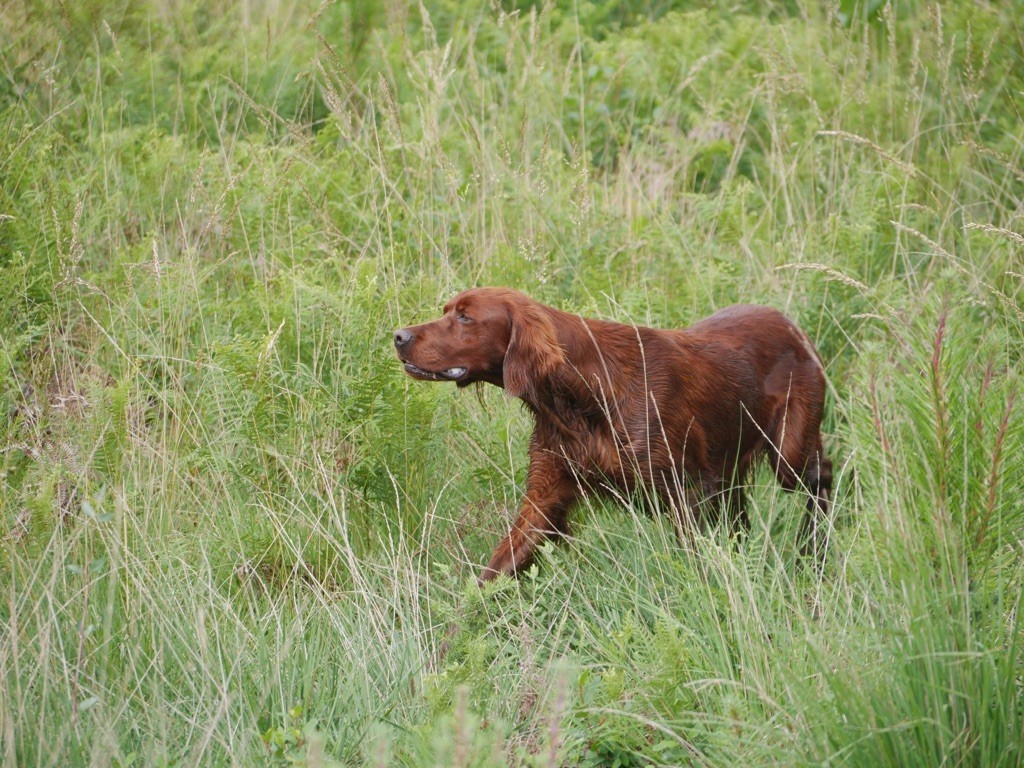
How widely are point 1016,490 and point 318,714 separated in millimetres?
1603

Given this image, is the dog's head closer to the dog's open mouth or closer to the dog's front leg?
the dog's open mouth

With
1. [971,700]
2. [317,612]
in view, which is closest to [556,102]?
[317,612]

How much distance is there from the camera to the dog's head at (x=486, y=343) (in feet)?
12.6

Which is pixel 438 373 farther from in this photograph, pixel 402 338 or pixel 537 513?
pixel 537 513

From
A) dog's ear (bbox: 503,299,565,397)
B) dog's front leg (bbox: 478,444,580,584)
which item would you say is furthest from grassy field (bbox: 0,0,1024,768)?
dog's ear (bbox: 503,299,565,397)

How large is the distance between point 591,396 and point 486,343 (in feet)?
1.27

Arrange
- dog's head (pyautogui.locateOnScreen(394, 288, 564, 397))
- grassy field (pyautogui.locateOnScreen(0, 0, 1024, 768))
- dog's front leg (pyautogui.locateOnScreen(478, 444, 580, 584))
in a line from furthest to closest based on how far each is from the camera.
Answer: dog's head (pyautogui.locateOnScreen(394, 288, 564, 397)) → dog's front leg (pyautogui.locateOnScreen(478, 444, 580, 584)) → grassy field (pyautogui.locateOnScreen(0, 0, 1024, 768))

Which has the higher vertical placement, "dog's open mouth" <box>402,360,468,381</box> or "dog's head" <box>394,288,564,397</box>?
"dog's head" <box>394,288,564,397</box>

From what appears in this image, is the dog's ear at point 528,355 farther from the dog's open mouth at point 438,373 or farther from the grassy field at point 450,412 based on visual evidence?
the grassy field at point 450,412

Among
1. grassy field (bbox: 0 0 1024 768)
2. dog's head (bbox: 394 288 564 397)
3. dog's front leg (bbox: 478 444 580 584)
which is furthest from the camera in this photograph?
dog's head (bbox: 394 288 564 397)

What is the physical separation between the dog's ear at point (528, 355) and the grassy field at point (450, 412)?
14.2 inches

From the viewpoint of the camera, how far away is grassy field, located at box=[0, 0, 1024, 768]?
A: 246cm

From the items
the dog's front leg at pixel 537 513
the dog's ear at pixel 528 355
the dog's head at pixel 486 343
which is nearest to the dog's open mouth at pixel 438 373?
the dog's head at pixel 486 343

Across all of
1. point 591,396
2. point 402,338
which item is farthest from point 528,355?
point 402,338
